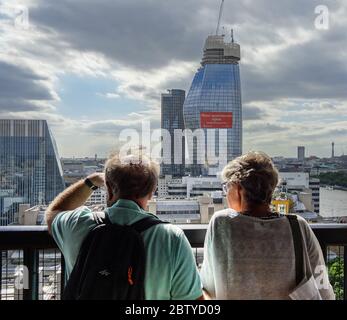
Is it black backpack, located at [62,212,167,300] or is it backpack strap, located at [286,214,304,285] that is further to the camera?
backpack strap, located at [286,214,304,285]

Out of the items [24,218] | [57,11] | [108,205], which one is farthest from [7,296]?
[57,11]

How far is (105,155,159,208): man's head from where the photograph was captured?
1193 millimetres

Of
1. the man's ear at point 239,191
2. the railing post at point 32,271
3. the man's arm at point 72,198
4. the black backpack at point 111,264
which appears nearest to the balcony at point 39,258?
the railing post at point 32,271

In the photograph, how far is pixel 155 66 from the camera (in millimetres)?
1811

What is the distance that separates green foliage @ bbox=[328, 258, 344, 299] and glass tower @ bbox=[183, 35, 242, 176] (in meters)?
0.72

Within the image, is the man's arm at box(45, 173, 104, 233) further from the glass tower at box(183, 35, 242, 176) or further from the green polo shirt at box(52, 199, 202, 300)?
the glass tower at box(183, 35, 242, 176)

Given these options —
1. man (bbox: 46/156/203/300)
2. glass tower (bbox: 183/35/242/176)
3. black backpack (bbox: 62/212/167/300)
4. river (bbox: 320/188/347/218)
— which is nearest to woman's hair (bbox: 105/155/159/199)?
man (bbox: 46/156/203/300)

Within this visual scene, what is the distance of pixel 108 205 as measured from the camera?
4.08ft

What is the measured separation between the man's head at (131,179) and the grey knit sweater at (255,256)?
28 centimetres

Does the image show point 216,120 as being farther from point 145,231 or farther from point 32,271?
point 32,271

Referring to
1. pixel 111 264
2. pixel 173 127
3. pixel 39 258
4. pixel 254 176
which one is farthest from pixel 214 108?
pixel 39 258

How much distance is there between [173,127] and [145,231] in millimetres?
791

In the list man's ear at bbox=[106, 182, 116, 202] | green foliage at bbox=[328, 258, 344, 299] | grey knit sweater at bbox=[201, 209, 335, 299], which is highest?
man's ear at bbox=[106, 182, 116, 202]

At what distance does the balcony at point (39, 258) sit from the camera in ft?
4.69
